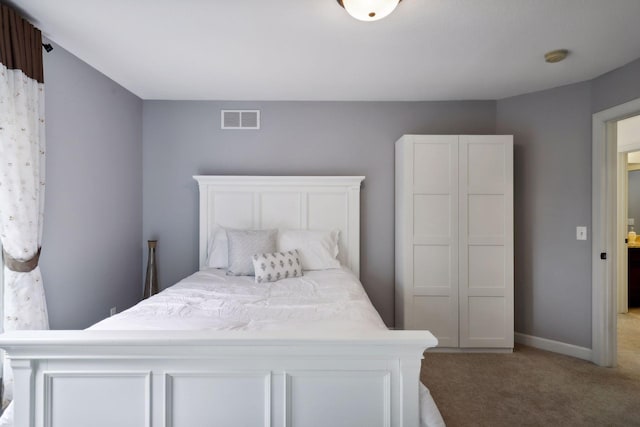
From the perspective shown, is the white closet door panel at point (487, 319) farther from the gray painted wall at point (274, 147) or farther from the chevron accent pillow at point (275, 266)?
the chevron accent pillow at point (275, 266)

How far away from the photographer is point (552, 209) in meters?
2.89

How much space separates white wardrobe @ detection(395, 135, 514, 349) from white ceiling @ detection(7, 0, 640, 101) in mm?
625

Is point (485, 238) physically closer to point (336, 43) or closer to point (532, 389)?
point (532, 389)

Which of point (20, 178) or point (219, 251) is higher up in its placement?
point (20, 178)

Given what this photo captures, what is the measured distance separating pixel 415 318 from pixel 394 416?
1825mm

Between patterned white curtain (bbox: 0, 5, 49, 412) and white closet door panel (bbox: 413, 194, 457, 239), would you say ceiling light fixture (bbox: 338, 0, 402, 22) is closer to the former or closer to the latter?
white closet door panel (bbox: 413, 194, 457, 239)

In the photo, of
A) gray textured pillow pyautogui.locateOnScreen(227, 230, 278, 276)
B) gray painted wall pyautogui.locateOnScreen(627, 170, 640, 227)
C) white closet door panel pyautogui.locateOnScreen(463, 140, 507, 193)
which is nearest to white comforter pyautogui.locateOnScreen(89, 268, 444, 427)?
gray textured pillow pyautogui.locateOnScreen(227, 230, 278, 276)

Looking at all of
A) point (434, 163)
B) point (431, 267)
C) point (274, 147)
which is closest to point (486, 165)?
point (434, 163)

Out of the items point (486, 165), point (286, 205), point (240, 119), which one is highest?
point (240, 119)

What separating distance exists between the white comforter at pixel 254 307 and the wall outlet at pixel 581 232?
2068mm

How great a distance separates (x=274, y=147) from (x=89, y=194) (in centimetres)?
166

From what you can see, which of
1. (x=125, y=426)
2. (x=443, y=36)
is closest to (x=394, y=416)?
(x=125, y=426)

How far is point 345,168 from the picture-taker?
3242mm

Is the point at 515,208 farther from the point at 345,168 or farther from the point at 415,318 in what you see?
the point at 345,168
